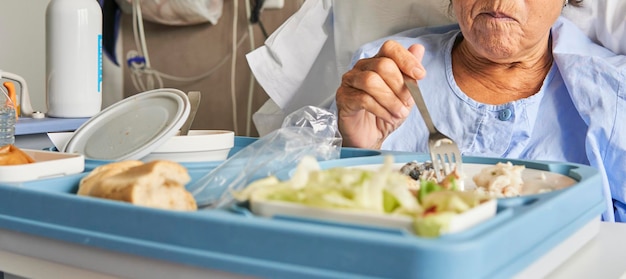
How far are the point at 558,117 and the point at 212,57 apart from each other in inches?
48.7

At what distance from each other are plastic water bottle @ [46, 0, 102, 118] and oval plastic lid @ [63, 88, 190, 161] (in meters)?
0.96

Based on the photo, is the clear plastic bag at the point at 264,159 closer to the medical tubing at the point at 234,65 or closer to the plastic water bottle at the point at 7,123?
the plastic water bottle at the point at 7,123

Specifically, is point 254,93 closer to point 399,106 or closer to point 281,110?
point 281,110

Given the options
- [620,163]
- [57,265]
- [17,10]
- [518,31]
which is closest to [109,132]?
[57,265]

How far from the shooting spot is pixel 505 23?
1337mm

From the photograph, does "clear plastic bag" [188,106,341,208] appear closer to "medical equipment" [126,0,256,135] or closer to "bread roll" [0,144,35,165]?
"bread roll" [0,144,35,165]

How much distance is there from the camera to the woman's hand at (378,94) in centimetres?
105

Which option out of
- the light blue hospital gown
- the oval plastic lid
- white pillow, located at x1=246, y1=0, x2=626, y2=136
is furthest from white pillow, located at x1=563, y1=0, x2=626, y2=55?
the oval plastic lid

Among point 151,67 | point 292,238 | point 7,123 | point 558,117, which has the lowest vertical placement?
point 151,67

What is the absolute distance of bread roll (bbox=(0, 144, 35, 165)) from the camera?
0.75 m

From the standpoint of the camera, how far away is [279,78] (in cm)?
181

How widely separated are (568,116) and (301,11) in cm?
77

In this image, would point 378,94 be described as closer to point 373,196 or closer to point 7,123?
point 373,196

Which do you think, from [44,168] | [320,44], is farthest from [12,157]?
[320,44]
